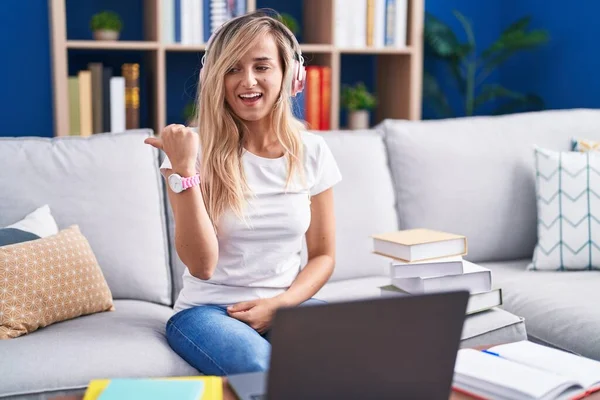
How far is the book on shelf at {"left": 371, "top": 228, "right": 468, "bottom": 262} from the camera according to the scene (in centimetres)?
167

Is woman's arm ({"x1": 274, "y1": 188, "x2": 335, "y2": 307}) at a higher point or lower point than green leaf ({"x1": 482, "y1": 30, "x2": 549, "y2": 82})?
lower

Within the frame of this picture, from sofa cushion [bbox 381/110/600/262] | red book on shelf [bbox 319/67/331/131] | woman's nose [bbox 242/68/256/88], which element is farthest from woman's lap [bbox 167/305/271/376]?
red book on shelf [bbox 319/67/331/131]

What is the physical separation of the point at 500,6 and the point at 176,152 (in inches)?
106

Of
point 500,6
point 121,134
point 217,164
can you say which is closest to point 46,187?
point 121,134

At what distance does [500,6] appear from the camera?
146 inches

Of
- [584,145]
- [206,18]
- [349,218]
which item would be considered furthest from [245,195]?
[206,18]

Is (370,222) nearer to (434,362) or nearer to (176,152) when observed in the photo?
(176,152)

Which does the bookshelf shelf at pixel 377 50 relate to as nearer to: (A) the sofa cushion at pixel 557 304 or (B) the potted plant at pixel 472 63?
(B) the potted plant at pixel 472 63

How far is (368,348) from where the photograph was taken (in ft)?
2.77

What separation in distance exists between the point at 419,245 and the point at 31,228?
897 millimetres

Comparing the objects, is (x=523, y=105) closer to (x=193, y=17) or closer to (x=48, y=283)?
(x=193, y=17)

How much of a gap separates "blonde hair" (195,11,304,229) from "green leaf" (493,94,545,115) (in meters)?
1.96

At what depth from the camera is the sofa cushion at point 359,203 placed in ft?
7.11

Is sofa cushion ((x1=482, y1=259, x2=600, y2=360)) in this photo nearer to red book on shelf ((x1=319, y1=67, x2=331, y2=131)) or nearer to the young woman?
the young woman
